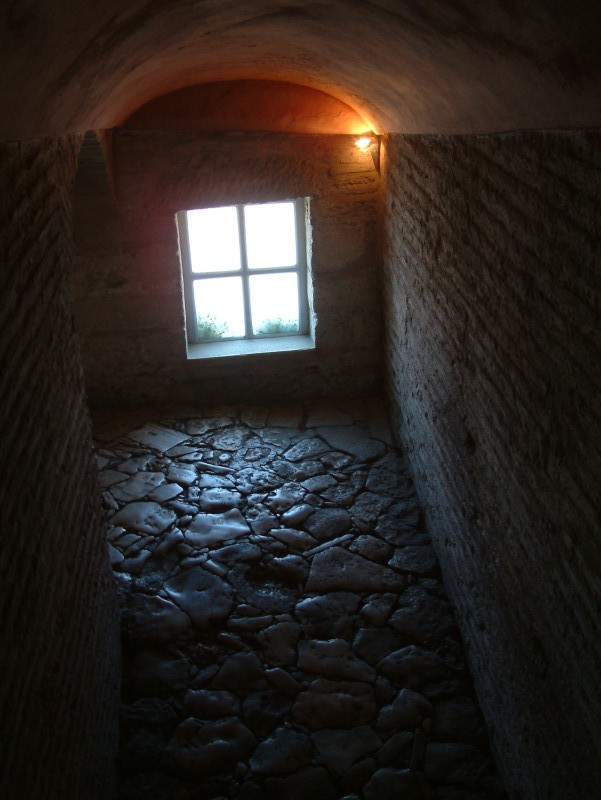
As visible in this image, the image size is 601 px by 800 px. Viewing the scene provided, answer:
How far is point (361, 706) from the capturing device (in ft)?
11.6

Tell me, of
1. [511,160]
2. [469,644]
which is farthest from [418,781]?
[511,160]

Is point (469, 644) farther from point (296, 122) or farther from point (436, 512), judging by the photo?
point (296, 122)

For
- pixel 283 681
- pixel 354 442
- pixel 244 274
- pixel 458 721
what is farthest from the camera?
pixel 244 274

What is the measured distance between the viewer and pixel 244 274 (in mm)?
6031

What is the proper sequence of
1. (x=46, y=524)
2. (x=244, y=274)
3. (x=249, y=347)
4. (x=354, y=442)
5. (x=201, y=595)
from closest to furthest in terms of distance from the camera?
(x=46, y=524) < (x=201, y=595) < (x=354, y=442) < (x=244, y=274) < (x=249, y=347)

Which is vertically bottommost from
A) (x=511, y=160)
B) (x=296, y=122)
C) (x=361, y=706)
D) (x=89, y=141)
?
(x=361, y=706)

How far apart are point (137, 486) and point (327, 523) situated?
1.44m

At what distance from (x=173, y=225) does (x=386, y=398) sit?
2216 millimetres

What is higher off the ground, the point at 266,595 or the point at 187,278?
the point at 187,278

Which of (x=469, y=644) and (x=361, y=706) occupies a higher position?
(x=469, y=644)

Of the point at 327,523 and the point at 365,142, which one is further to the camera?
the point at 365,142

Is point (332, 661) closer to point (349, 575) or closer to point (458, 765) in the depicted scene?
point (349, 575)

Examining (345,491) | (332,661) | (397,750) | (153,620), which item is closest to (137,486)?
(153,620)

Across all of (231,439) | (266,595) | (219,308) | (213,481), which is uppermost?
(219,308)
